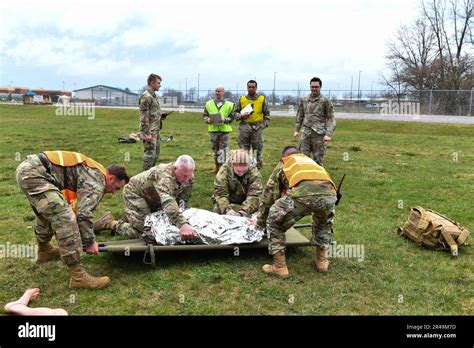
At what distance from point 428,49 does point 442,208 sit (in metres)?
41.3

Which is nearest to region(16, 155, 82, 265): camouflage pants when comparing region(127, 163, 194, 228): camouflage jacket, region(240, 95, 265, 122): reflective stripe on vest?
region(127, 163, 194, 228): camouflage jacket

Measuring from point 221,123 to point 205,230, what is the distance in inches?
190

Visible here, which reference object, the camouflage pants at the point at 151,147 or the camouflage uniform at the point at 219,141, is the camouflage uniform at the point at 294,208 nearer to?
the camouflage pants at the point at 151,147

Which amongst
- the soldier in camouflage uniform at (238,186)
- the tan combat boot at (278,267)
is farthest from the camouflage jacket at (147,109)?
the tan combat boot at (278,267)

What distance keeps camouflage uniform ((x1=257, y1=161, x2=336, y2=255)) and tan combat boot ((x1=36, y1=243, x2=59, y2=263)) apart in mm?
2653

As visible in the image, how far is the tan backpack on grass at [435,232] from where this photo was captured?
5.82 meters

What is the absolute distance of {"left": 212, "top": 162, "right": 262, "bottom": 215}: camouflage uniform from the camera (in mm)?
6531

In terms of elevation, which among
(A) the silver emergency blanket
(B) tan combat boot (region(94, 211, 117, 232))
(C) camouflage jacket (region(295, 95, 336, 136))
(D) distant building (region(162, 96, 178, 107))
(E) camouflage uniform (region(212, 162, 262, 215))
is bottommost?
(B) tan combat boot (region(94, 211, 117, 232))

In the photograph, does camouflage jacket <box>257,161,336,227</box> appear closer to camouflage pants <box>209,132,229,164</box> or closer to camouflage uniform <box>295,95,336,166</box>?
camouflage uniform <box>295,95,336,166</box>

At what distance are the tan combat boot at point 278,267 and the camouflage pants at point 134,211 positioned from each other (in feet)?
6.04

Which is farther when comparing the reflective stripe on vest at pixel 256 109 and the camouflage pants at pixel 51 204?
the reflective stripe on vest at pixel 256 109

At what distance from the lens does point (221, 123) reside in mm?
9859

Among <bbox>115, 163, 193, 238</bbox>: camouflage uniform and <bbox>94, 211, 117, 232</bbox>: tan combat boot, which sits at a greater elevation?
<bbox>115, 163, 193, 238</bbox>: camouflage uniform
